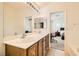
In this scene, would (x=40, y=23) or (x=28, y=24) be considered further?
(x=40, y=23)

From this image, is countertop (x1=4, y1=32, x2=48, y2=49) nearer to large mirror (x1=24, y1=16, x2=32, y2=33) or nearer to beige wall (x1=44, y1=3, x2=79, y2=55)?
large mirror (x1=24, y1=16, x2=32, y2=33)

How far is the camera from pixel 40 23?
5.87ft

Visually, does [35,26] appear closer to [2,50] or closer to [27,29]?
[27,29]

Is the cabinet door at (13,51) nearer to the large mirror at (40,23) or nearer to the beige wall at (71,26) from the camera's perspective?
the large mirror at (40,23)

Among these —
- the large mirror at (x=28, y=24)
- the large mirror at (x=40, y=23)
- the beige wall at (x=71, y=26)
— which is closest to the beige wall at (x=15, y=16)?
the large mirror at (x=28, y=24)

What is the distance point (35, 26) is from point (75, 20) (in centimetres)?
102

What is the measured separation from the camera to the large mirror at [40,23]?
1678mm

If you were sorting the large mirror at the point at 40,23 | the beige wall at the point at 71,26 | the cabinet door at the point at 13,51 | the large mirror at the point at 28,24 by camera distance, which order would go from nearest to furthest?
the cabinet door at the point at 13,51 → the large mirror at the point at 28,24 → the large mirror at the point at 40,23 → the beige wall at the point at 71,26

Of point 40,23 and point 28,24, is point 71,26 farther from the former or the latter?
point 28,24

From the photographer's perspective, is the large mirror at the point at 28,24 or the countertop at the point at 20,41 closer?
the countertop at the point at 20,41

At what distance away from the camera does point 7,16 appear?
1.35 m

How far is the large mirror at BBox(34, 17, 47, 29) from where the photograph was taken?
1678 mm

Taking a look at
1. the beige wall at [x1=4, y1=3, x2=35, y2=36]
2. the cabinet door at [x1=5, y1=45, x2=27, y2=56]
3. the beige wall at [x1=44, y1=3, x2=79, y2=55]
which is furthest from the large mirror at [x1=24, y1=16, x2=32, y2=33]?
the beige wall at [x1=44, y1=3, x2=79, y2=55]

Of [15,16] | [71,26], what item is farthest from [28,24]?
[71,26]
